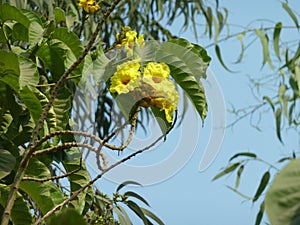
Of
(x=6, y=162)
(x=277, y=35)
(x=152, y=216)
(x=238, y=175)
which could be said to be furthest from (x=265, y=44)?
(x=6, y=162)

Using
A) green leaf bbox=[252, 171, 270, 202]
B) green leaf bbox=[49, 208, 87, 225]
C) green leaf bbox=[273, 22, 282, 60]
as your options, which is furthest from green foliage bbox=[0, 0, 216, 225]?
green leaf bbox=[273, 22, 282, 60]

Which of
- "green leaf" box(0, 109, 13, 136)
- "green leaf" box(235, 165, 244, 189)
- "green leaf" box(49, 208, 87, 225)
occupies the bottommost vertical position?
"green leaf" box(235, 165, 244, 189)

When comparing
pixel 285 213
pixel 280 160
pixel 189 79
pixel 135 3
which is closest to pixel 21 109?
pixel 189 79

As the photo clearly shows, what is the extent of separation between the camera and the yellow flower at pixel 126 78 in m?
0.45

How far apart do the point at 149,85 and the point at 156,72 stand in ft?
0.08

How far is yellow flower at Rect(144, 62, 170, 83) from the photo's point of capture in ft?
1.49

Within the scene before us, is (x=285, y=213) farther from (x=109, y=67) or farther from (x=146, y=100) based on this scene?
(x=109, y=67)

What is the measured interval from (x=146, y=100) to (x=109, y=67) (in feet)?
0.38

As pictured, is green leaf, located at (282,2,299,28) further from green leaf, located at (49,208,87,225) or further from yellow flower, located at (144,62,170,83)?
green leaf, located at (49,208,87,225)

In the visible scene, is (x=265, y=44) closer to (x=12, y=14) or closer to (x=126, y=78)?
(x=12, y=14)

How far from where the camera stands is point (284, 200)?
0.53 ft

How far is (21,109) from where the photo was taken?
0.61 metres

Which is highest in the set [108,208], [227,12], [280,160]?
[227,12]

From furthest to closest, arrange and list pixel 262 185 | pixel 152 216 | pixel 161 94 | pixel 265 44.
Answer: pixel 265 44 < pixel 262 185 < pixel 152 216 < pixel 161 94
